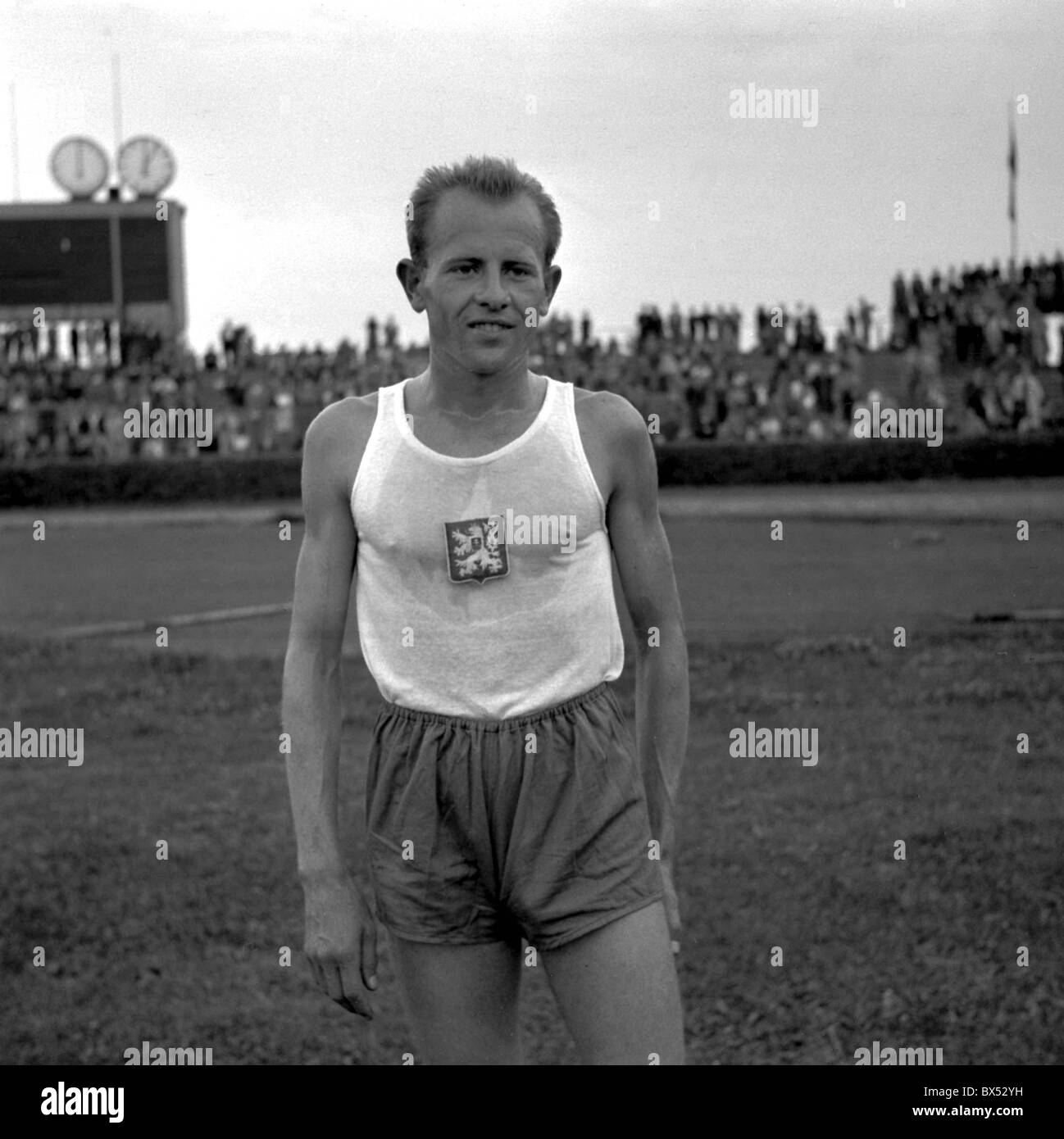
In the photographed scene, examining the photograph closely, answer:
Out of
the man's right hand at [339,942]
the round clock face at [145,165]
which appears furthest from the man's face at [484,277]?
the round clock face at [145,165]

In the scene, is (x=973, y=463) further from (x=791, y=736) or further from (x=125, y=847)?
(x=125, y=847)

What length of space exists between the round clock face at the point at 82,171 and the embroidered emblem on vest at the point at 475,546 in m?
37.2

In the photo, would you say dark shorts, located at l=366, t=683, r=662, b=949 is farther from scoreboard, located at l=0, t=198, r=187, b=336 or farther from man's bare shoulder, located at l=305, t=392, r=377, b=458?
scoreboard, located at l=0, t=198, r=187, b=336

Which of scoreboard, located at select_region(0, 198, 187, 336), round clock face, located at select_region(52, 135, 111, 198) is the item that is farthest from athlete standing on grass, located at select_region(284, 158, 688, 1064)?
round clock face, located at select_region(52, 135, 111, 198)

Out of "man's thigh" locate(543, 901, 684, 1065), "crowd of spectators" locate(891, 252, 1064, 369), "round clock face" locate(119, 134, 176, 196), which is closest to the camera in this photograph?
"man's thigh" locate(543, 901, 684, 1065)

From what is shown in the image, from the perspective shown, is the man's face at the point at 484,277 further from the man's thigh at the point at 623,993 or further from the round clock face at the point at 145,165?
the round clock face at the point at 145,165

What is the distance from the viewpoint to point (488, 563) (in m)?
2.62

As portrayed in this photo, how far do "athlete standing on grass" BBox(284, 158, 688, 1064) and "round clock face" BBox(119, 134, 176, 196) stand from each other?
33.7 m

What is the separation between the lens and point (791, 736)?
26.0 feet

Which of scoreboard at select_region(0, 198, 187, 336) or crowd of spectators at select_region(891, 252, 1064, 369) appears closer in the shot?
crowd of spectators at select_region(891, 252, 1064, 369)

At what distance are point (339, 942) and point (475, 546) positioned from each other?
0.64 metres

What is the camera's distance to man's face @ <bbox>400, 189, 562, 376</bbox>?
2.66m

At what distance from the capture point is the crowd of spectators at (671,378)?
25.9 m
